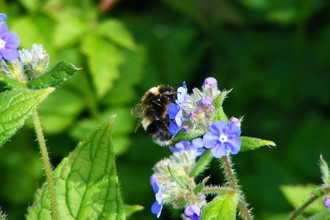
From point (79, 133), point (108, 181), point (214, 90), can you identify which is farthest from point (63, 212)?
point (79, 133)

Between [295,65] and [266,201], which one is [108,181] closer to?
[266,201]

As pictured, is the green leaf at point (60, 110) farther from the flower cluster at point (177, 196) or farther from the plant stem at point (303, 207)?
the plant stem at point (303, 207)

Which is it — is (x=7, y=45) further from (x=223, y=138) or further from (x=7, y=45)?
(x=223, y=138)

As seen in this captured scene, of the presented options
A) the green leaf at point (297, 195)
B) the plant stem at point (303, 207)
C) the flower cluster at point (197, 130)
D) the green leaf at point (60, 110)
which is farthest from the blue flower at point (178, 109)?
the green leaf at point (60, 110)

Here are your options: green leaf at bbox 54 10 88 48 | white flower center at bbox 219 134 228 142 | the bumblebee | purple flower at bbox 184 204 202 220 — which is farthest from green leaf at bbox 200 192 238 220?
green leaf at bbox 54 10 88 48

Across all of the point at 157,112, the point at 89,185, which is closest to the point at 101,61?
the point at 157,112

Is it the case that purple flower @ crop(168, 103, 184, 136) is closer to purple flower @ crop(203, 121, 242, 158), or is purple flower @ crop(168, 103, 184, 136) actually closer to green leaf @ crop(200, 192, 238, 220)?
purple flower @ crop(203, 121, 242, 158)
